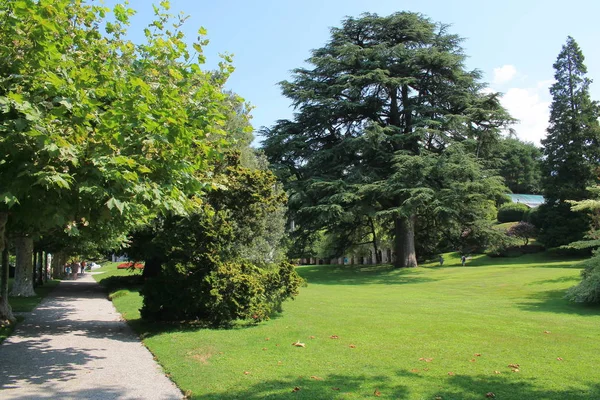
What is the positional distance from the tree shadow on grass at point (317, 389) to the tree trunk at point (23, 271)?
57.2ft

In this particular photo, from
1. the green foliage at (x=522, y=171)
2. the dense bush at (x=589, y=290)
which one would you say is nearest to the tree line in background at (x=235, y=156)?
Answer: the dense bush at (x=589, y=290)

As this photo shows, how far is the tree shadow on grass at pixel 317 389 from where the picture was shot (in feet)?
18.9

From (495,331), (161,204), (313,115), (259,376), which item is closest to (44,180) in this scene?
(161,204)

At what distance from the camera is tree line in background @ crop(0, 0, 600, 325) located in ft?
19.6

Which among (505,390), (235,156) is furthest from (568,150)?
(505,390)

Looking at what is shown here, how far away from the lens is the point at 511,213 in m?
52.8

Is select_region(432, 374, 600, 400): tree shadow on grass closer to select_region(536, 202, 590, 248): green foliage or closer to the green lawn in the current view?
the green lawn

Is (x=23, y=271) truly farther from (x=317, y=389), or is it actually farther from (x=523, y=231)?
(x=523, y=231)

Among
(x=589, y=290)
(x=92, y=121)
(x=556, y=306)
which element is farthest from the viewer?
(x=556, y=306)

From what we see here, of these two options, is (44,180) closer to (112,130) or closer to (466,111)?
(112,130)

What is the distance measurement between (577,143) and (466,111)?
60.0 feet

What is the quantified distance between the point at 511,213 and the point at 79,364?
171 ft

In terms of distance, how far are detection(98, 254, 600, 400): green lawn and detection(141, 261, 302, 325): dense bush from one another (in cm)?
44

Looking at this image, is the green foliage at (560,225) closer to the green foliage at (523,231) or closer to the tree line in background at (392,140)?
the green foliage at (523,231)
